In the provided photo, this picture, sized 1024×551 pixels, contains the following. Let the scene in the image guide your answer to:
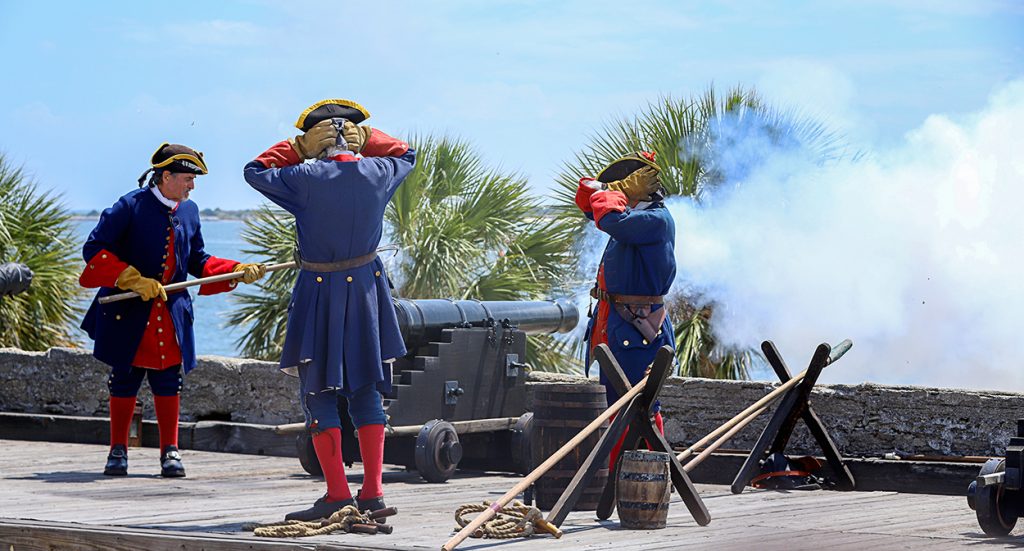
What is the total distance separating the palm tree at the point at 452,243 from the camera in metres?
17.0

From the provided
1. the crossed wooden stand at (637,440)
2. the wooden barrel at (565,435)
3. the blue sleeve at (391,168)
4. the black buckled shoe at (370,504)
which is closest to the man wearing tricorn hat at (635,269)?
the wooden barrel at (565,435)

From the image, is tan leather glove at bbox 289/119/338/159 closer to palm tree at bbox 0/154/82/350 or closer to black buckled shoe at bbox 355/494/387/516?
black buckled shoe at bbox 355/494/387/516

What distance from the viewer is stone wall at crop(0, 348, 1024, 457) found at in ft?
25.8

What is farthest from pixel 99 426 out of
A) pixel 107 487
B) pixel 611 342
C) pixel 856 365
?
pixel 856 365

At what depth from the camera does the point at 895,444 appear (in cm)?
807

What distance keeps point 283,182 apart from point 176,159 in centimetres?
226

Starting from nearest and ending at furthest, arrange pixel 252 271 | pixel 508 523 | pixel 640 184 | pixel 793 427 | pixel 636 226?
pixel 508 523 → pixel 636 226 → pixel 640 184 → pixel 252 271 → pixel 793 427

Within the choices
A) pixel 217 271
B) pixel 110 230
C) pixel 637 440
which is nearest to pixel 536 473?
pixel 637 440

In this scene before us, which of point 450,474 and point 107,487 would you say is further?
point 450,474

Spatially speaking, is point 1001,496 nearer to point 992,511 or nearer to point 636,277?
point 992,511

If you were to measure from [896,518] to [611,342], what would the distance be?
1395 millimetres

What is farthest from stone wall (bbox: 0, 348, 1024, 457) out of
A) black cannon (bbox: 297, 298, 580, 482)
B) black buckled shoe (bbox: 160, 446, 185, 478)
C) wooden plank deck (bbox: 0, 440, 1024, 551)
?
black buckled shoe (bbox: 160, 446, 185, 478)

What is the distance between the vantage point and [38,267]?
16688mm

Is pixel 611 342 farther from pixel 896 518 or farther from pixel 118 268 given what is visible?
pixel 118 268
